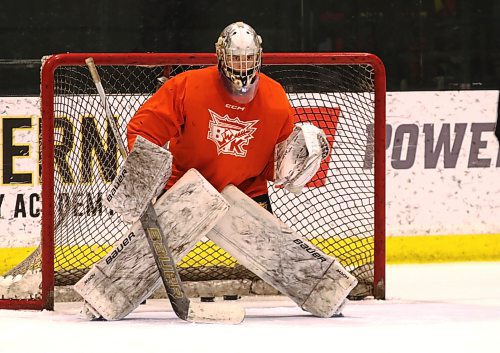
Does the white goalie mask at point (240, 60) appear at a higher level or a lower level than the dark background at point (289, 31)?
lower

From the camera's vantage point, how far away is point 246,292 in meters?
5.05

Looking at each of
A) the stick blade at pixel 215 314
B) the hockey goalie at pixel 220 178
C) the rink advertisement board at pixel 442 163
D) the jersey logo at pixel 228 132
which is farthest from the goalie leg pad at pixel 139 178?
the rink advertisement board at pixel 442 163

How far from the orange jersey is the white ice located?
0.50 metres

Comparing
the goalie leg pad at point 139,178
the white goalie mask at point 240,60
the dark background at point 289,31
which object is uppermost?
the dark background at point 289,31

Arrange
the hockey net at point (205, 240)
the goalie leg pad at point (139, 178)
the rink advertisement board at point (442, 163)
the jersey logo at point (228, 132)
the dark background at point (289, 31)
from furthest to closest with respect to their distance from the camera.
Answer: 1. the rink advertisement board at point (442, 163)
2. the dark background at point (289, 31)
3. the hockey net at point (205, 240)
4. the jersey logo at point (228, 132)
5. the goalie leg pad at point (139, 178)

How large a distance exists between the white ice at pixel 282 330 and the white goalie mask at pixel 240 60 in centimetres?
73

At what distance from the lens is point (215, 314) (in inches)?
170

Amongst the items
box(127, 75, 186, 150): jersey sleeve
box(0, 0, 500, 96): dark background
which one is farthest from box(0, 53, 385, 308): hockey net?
box(127, 75, 186, 150): jersey sleeve

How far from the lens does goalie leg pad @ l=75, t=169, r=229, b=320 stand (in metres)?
4.35

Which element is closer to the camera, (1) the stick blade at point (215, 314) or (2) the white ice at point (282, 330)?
(2) the white ice at point (282, 330)

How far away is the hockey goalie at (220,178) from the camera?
430cm

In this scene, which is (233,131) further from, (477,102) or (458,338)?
(477,102)

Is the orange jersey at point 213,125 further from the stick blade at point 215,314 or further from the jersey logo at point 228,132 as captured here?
the stick blade at point 215,314

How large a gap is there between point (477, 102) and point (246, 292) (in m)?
1.81
